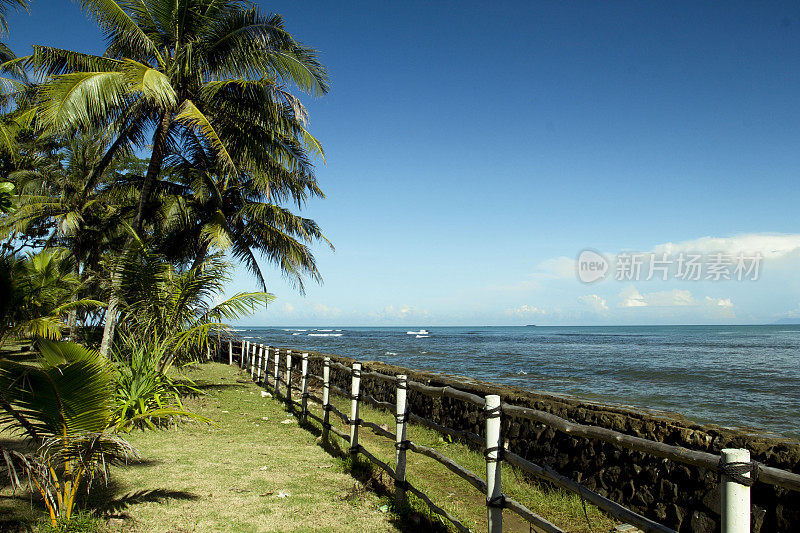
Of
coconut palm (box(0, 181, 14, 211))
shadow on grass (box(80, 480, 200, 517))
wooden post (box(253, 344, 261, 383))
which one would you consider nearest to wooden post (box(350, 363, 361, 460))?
shadow on grass (box(80, 480, 200, 517))

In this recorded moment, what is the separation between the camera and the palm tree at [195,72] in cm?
937

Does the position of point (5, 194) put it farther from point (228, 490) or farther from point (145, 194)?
point (145, 194)

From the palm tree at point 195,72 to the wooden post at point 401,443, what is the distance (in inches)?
251

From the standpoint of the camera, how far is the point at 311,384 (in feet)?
48.4

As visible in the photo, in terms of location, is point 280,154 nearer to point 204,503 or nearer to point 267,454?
point 267,454

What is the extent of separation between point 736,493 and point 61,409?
12.5 ft

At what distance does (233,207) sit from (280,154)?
464 centimetres

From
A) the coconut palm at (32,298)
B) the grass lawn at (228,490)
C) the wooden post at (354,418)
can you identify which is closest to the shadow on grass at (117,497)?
the grass lawn at (228,490)

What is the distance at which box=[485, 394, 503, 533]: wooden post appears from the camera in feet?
12.0

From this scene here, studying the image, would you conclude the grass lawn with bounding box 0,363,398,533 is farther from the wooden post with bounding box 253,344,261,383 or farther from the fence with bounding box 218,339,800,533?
the wooden post with bounding box 253,344,261,383

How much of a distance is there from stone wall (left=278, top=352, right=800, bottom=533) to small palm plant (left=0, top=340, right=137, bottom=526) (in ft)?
14.8

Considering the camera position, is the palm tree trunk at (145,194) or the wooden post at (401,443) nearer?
the wooden post at (401,443)

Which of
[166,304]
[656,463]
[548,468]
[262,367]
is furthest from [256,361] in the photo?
[548,468]

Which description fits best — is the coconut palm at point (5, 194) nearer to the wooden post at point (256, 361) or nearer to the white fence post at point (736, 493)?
the white fence post at point (736, 493)
